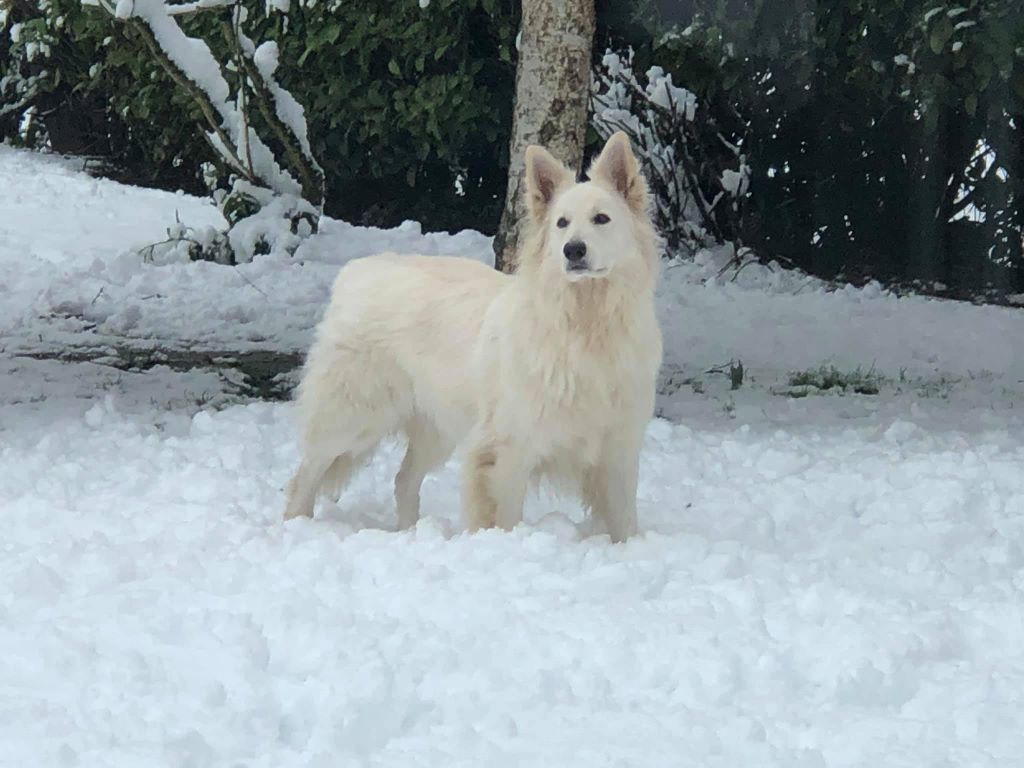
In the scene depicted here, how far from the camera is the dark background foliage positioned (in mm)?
9344

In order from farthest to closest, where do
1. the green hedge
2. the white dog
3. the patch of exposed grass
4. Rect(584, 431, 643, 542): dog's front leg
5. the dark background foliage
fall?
the green hedge < the dark background foliage < the patch of exposed grass < Rect(584, 431, 643, 542): dog's front leg < the white dog

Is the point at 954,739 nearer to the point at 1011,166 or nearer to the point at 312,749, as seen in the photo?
the point at 312,749

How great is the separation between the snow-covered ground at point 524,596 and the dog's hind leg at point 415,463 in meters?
0.19

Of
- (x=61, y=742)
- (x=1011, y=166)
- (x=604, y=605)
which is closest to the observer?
(x=61, y=742)

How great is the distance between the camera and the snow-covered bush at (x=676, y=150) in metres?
9.75

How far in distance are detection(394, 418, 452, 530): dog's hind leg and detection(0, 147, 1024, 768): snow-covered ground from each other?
0.64 ft

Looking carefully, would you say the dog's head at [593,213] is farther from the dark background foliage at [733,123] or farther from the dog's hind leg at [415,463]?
the dark background foliage at [733,123]

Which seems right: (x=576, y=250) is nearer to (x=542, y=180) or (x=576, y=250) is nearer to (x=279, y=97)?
(x=542, y=180)

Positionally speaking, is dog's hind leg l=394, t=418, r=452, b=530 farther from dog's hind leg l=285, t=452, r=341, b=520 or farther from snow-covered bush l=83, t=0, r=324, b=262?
snow-covered bush l=83, t=0, r=324, b=262

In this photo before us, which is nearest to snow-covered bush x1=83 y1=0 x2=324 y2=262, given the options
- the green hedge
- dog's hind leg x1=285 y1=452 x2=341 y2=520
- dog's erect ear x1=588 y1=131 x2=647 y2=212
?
the green hedge

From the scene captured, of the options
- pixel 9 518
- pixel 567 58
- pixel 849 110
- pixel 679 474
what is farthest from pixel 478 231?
pixel 9 518

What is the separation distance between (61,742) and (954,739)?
1942 mm

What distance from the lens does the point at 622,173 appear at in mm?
4461

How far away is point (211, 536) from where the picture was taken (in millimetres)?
4441
